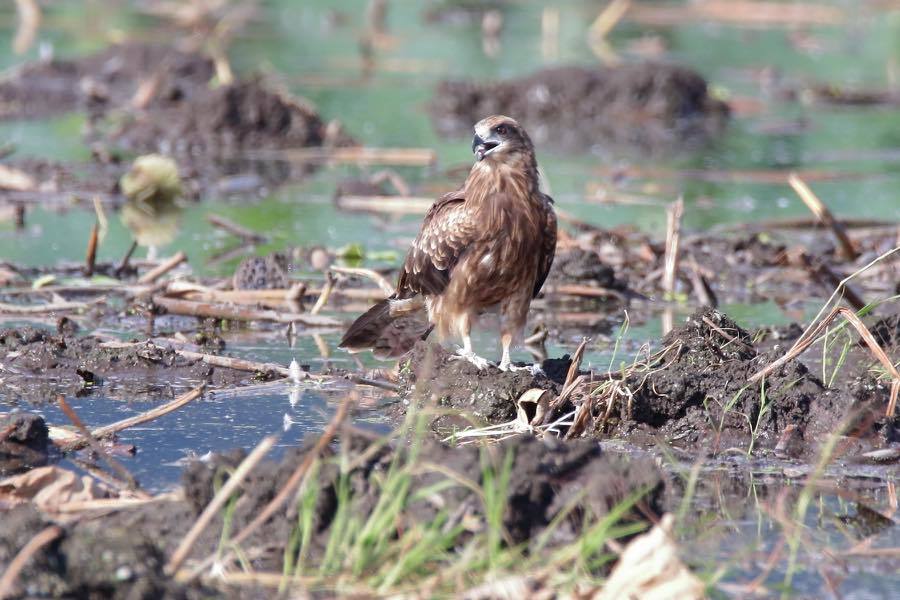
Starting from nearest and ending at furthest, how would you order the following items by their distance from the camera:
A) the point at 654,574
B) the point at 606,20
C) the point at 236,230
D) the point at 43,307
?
the point at 654,574, the point at 43,307, the point at 236,230, the point at 606,20

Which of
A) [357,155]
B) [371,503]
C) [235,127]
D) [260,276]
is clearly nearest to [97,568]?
[371,503]

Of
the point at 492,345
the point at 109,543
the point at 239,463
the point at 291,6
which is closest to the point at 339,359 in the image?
the point at 492,345

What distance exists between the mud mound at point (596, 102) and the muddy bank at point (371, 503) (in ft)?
40.8

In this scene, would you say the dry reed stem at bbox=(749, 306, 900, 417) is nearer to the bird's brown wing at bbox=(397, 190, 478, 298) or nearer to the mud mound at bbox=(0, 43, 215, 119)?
the bird's brown wing at bbox=(397, 190, 478, 298)

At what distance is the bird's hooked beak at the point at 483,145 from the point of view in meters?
6.53

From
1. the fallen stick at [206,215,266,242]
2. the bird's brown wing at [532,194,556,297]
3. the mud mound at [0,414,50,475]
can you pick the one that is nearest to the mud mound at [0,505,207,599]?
the mud mound at [0,414,50,475]

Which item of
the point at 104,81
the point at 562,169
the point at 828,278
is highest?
the point at 104,81

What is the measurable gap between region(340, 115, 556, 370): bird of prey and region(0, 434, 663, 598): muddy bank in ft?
6.07

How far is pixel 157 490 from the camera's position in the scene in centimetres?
495

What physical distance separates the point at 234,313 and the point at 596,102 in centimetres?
1036

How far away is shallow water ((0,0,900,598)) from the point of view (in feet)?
16.7

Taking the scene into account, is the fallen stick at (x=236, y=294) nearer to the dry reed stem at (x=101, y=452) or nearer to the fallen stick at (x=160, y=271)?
the fallen stick at (x=160, y=271)

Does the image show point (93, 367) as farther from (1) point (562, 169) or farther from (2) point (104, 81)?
(2) point (104, 81)

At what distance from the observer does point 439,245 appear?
6617 mm
